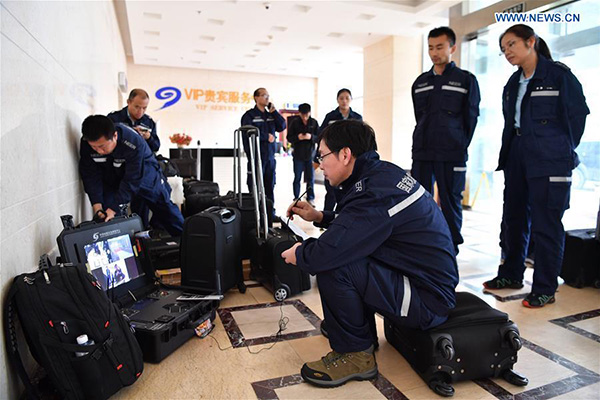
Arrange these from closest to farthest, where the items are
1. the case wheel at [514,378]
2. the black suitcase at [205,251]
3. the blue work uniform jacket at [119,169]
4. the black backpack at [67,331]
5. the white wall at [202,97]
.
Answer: the black backpack at [67,331], the case wheel at [514,378], the black suitcase at [205,251], the blue work uniform jacket at [119,169], the white wall at [202,97]

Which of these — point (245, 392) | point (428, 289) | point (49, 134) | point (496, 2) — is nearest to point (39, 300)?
point (245, 392)

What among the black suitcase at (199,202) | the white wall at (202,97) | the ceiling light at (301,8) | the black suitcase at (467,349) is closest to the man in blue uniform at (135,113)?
the black suitcase at (199,202)

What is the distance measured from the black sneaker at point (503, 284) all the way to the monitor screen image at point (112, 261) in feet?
7.06

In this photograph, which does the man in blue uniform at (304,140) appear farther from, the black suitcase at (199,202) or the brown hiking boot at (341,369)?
the brown hiking boot at (341,369)

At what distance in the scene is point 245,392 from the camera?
1.55 meters

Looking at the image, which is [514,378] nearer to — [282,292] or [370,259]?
[370,259]

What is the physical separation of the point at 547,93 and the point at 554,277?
105cm

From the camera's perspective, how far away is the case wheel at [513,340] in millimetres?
1539

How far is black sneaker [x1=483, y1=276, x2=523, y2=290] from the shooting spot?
2.69 meters

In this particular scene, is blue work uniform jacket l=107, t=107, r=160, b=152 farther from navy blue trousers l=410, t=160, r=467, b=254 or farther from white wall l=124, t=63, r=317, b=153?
white wall l=124, t=63, r=317, b=153

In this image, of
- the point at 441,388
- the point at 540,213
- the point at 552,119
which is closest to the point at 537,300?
the point at 540,213

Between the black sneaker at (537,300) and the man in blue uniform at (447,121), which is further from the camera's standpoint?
the man in blue uniform at (447,121)

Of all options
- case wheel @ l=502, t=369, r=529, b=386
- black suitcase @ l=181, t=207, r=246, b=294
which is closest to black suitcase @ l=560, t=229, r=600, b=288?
case wheel @ l=502, t=369, r=529, b=386

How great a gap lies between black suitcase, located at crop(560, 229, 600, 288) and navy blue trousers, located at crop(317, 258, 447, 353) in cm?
175
